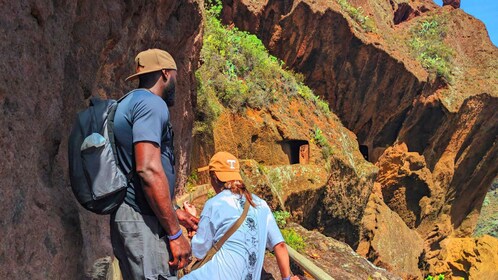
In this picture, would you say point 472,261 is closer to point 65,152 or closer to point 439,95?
point 439,95

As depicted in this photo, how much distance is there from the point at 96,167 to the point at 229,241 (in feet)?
3.12

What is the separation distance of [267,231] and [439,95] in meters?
20.8

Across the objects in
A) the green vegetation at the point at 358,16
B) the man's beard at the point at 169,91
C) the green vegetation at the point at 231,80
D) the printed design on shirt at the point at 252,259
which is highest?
the green vegetation at the point at 358,16

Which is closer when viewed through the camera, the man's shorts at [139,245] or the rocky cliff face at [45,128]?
the rocky cliff face at [45,128]

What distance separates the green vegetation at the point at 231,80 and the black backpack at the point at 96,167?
303 inches

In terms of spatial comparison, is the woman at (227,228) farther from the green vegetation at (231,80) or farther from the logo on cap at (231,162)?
the green vegetation at (231,80)

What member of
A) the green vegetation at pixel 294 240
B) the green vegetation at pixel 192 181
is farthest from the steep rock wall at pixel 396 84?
the green vegetation at pixel 294 240

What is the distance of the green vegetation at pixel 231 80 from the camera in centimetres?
1096

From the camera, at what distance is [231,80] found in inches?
519

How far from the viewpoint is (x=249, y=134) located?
1201 centimetres

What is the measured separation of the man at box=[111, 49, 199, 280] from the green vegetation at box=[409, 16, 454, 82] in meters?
21.3

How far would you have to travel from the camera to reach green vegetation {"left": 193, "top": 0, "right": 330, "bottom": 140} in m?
11.0

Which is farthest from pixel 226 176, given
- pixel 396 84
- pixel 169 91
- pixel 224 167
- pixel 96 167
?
pixel 396 84

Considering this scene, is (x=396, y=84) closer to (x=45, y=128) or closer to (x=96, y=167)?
(x=45, y=128)
